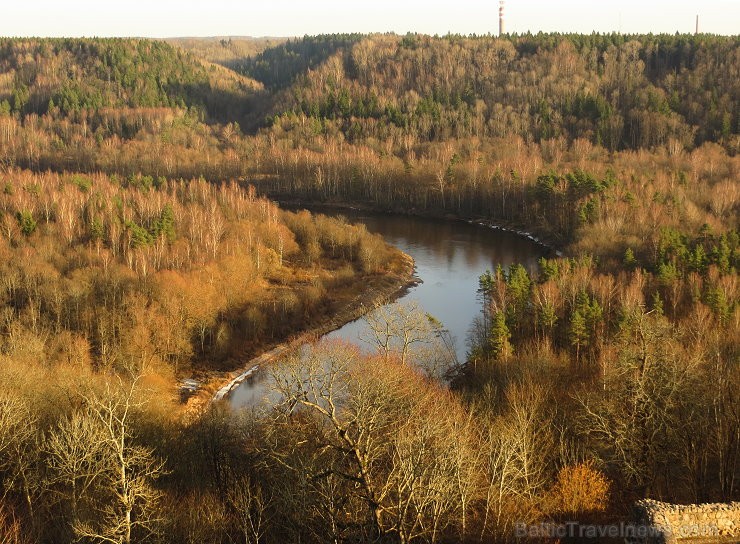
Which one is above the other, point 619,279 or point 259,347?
point 619,279

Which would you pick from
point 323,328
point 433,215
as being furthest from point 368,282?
point 433,215

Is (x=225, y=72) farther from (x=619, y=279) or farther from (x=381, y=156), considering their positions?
(x=619, y=279)

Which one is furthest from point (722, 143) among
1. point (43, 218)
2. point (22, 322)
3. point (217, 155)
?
point (22, 322)

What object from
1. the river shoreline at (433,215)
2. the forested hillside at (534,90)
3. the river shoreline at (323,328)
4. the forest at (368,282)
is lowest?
the river shoreline at (323,328)

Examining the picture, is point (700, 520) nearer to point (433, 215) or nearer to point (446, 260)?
point (446, 260)

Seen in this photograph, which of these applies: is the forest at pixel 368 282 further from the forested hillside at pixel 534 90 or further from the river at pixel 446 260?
the river at pixel 446 260

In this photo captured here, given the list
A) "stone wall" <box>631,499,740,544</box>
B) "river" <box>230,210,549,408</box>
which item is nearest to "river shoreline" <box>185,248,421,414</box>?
"river" <box>230,210,549,408</box>

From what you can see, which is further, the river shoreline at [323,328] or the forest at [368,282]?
the river shoreline at [323,328]

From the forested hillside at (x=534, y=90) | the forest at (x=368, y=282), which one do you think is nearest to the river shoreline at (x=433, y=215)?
the forest at (x=368, y=282)
